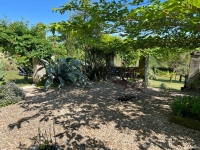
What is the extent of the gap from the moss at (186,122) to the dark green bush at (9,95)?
418cm

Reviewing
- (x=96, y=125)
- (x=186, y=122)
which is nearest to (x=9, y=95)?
(x=96, y=125)

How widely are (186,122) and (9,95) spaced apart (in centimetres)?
458

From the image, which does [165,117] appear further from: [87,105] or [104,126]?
[87,105]

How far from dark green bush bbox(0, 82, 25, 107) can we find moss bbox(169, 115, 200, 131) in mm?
4181

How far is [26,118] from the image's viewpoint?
332cm

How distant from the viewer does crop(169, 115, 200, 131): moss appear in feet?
9.39

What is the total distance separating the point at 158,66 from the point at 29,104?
14.3 meters

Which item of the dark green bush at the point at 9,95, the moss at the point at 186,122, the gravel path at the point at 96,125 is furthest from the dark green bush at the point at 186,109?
the dark green bush at the point at 9,95

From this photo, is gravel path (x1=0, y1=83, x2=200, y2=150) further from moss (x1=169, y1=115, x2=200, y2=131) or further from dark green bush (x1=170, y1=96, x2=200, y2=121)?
dark green bush (x1=170, y1=96, x2=200, y2=121)

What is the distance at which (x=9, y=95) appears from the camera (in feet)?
14.0

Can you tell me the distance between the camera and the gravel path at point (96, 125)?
246 centimetres

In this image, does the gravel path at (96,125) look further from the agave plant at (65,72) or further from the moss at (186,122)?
the agave plant at (65,72)

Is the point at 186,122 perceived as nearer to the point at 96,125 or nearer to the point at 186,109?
the point at 186,109

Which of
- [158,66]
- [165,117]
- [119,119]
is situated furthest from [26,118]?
[158,66]
